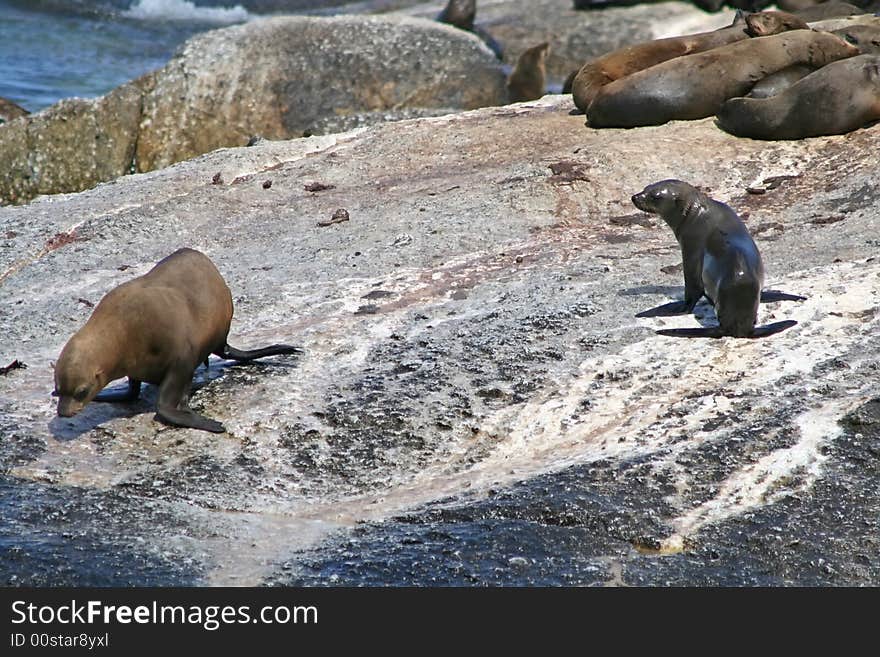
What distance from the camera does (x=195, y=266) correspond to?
573 cm

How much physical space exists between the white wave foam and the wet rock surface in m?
16.9

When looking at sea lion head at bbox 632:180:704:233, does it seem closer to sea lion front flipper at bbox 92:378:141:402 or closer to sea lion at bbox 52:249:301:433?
sea lion at bbox 52:249:301:433

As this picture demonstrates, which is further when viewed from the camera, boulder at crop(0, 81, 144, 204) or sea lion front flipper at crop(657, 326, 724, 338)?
boulder at crop(0, 81, 144, 204)

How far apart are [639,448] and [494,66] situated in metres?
9.52

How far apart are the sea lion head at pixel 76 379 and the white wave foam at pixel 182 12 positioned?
20175mm

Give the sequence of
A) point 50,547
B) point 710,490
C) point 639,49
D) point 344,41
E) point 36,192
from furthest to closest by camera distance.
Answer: point 344,41 → point 36,192 → point 639,49 → point 710,490 → point 50,547

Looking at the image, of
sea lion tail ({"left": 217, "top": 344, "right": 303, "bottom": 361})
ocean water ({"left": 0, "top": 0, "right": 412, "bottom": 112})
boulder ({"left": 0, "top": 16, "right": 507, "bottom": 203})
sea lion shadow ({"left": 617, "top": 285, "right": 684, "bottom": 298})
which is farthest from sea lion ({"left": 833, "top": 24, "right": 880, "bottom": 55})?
ocean water ({"left": 0, "top": 0, "right": 412, "bottom": 112})

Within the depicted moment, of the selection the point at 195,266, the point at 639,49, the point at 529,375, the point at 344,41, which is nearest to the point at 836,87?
the point at 639,49

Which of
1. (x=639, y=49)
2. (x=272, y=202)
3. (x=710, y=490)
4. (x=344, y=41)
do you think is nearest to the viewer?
(x=710, y=490)

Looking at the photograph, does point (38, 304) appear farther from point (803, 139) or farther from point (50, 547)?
point (803, 139)

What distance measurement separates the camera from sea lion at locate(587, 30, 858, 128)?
9.27m

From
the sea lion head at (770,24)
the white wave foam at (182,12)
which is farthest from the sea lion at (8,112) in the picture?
the white wave foam at (182,12)

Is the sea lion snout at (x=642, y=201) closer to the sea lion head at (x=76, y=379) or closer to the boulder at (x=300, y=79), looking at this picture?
the sea lion head at (x=76, y=379)

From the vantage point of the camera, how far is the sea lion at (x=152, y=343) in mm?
5020
